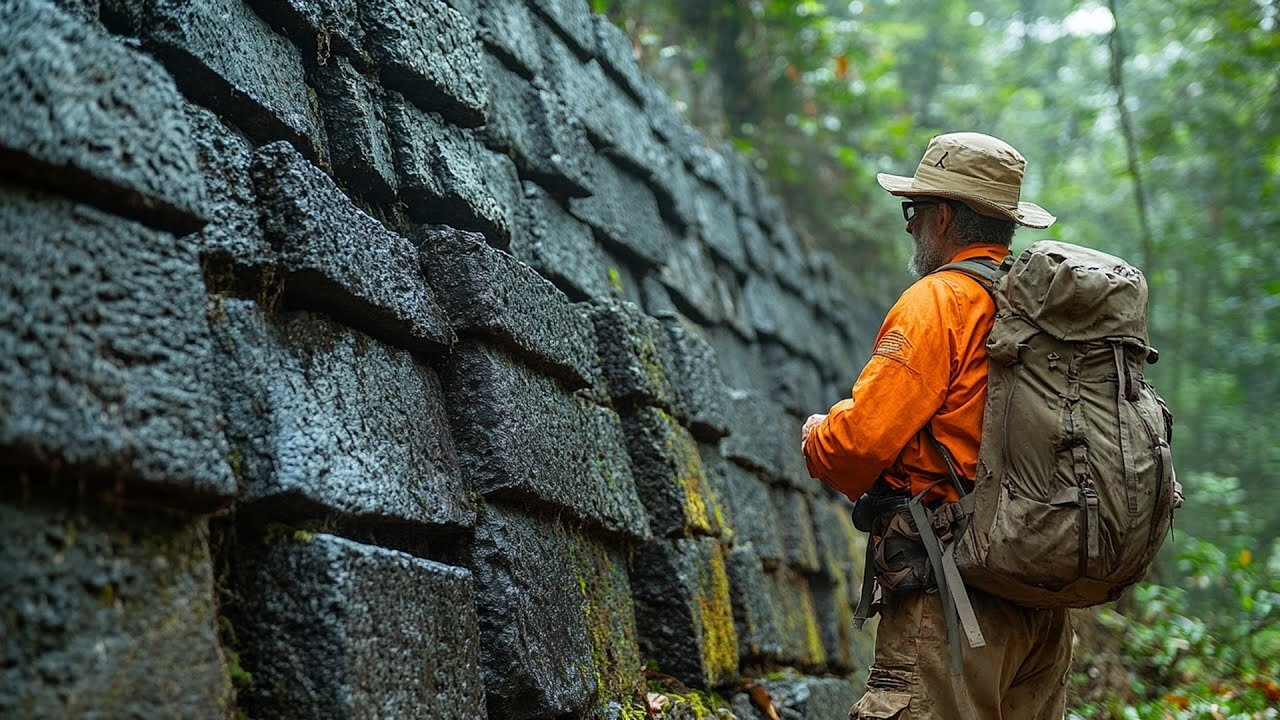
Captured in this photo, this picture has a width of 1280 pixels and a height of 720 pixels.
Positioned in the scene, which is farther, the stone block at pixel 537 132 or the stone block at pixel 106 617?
the stone block at pixel 537 132

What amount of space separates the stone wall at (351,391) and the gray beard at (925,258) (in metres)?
1.05

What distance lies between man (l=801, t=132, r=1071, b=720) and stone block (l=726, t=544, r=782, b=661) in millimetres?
1274

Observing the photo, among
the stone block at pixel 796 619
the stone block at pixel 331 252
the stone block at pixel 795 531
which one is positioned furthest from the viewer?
the stone block at pixel 795 531

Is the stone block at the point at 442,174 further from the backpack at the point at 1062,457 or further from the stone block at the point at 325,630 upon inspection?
the backpack at the point at 1062,457

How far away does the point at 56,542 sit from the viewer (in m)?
1.56

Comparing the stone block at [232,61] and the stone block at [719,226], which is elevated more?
the stone block at [232,61]

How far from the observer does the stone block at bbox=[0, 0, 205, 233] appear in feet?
5.37

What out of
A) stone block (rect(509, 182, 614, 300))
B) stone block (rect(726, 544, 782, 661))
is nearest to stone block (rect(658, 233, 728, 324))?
stone block (rect(509, 182, 614, 300))

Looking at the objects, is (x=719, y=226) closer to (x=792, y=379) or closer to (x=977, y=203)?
(x=792, y=379)

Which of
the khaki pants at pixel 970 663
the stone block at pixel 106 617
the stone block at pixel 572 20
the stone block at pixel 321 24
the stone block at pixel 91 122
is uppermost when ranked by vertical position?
the stone block at pixel 572 20

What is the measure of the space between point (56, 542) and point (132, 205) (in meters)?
0.57

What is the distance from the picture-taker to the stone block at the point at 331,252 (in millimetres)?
2289

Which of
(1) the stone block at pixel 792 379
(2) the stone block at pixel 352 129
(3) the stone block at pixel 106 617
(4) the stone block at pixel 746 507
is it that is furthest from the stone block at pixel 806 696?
(3) the stone block at pixel 106 617

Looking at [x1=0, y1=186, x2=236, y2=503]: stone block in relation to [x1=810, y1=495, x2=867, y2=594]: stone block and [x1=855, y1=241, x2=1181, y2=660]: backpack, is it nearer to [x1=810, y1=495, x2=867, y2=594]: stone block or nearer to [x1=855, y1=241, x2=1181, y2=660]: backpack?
[x1=855, y1=241, x2=1181, y2=660]: backpack
